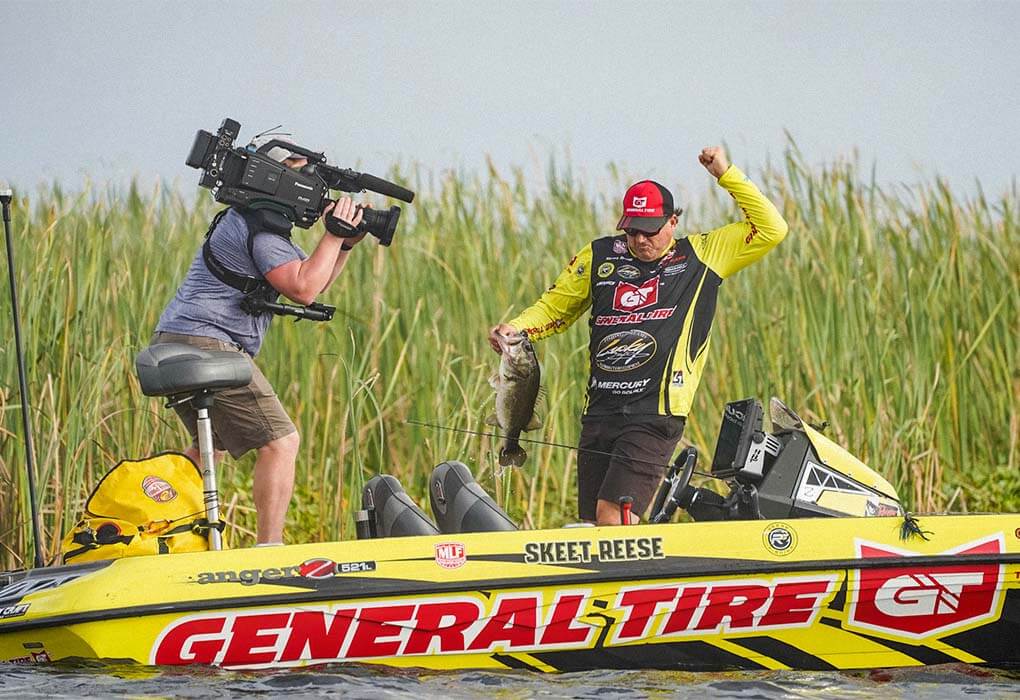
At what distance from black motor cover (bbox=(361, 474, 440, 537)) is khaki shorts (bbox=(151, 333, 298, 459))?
347 millimetres

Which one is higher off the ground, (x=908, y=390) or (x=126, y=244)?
(x=126, y=244)

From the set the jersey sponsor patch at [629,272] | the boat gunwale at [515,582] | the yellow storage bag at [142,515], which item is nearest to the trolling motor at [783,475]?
the boat gunwale at [515,582]

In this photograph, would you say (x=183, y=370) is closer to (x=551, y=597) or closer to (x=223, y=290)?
(x=223, y=290)

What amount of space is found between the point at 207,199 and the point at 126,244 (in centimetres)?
98

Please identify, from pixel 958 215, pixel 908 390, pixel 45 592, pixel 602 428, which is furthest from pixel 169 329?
pixel 958 215

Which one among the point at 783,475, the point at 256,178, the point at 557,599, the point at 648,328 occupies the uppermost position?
the point at 256,178

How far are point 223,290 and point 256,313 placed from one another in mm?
126

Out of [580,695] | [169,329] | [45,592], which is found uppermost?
[169,329]

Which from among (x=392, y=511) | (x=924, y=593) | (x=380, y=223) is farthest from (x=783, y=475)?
(x=380, y=223)

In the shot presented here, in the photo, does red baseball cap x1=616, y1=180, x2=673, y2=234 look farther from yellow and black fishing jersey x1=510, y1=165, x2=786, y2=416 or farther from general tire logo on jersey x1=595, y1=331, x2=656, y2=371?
general tire logo on jersey x1=595, y1=331, x2=656, y2=371

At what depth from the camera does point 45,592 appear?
12.1 ft

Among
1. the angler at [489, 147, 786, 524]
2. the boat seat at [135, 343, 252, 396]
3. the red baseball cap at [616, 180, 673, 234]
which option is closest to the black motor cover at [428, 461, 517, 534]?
the angler at [489, 147, 786, 524]

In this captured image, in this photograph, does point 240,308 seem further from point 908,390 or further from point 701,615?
point 908,390

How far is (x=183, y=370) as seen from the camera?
149 inches
